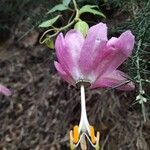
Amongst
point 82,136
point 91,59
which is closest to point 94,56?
point 91,59

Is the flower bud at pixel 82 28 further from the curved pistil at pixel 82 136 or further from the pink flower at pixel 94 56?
the curved pistil at pixel 82 136

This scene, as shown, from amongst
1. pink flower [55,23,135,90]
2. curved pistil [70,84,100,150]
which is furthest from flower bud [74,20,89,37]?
curved pistil [70,84,100,150]

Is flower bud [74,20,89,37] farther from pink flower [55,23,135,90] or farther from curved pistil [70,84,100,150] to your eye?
curved pistil [70,84,100,150]

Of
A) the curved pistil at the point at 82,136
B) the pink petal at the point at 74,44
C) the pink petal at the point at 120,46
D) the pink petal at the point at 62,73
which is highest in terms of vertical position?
the pink petal at the point at 74,44

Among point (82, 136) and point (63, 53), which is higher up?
point (63, 53)

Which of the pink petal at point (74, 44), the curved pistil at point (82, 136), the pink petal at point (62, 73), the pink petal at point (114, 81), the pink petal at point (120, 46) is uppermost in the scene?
the pink petal at point (74, 44)

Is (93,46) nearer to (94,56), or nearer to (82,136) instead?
(94,56)

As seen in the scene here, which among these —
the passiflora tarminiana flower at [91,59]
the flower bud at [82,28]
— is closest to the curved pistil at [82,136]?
the passiflora tarminiana flower at [91,59]

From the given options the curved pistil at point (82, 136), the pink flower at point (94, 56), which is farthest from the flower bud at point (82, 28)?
the curved pistil at point (82, 136)

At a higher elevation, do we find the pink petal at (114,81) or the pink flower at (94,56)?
the pink flower at (94,56)
